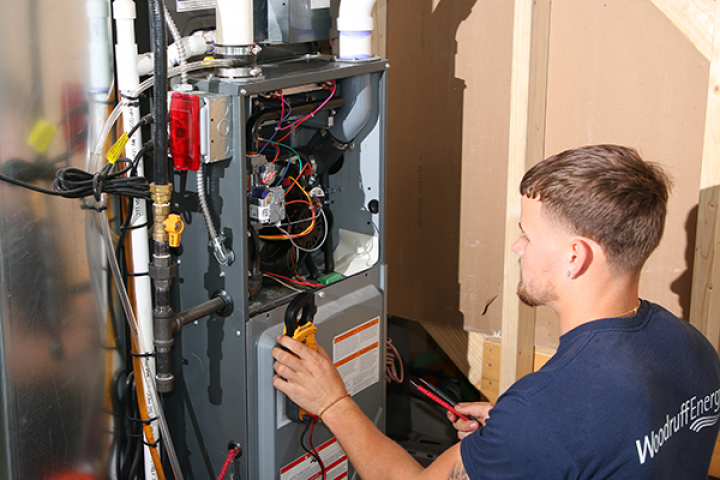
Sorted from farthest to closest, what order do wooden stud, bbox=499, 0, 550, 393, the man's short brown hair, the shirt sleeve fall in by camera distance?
wooden stud, bbox=499, 0, 550, 393 < the man's short brown hair < the shirt sleeve

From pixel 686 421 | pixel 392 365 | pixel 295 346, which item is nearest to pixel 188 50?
pixel 295 346

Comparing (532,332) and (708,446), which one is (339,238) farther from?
(708,446)

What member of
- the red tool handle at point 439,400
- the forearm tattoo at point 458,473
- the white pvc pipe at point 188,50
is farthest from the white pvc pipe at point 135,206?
the forearm tattoo at point 458,473

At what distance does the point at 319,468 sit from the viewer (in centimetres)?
179

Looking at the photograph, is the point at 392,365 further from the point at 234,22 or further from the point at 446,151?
the point at 234,22

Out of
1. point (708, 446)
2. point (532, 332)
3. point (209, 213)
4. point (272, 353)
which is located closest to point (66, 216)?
point (209, 213)

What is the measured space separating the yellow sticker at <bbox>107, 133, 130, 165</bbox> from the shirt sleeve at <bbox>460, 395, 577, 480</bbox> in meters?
0.87

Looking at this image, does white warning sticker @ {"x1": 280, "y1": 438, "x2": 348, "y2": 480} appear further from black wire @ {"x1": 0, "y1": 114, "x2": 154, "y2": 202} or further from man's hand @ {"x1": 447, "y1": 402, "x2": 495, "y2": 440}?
black wire @ {"x1": 0, "y1": 114, "x2": 154, "y2": 202}

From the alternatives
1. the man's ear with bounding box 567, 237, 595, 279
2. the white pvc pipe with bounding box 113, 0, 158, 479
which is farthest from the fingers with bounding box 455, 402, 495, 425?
the white pvc pipe with bounding box 113, 0, 158, 479

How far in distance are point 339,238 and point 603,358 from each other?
95 centimetres

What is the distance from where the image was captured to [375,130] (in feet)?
5.97

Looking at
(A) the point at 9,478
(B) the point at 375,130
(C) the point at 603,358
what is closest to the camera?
(C) the point at 603,358

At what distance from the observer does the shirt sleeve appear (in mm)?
1092

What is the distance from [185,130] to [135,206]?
0.84 ft
